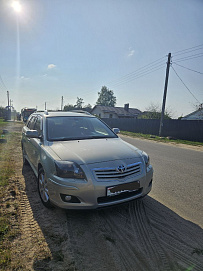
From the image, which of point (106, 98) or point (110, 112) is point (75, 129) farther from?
point (106, 98)

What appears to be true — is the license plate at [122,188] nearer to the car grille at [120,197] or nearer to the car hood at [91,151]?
the car grille at [120,197]

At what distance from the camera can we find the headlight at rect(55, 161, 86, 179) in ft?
8.54

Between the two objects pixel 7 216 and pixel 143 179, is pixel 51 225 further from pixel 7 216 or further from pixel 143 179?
pixel 143 179

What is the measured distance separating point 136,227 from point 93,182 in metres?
0.98

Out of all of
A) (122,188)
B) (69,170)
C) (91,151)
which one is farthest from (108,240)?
(91,151)

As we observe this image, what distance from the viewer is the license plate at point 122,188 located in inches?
102

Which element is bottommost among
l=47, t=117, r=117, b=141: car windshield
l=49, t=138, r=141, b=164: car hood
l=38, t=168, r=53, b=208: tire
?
l=38, t=168, r=53, b=208: tire

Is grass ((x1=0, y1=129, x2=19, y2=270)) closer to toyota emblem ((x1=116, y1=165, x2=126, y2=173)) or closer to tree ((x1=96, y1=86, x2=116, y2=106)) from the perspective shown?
toyota emblem ((x1=116, y1=165, x2=126, y2=173))

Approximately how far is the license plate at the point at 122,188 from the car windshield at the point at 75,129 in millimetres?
1434

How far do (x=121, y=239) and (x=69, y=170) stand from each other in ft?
3.92

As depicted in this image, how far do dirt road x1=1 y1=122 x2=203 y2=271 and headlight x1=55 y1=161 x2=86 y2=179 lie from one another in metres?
0.77

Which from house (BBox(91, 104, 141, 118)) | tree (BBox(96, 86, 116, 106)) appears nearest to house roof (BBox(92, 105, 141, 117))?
house (BBox(91, 104, 141, 118))

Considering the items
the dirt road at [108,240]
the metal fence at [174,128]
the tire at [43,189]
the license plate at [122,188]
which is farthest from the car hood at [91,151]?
the metal fence at [174,128]

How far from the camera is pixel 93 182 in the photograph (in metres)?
2.54
